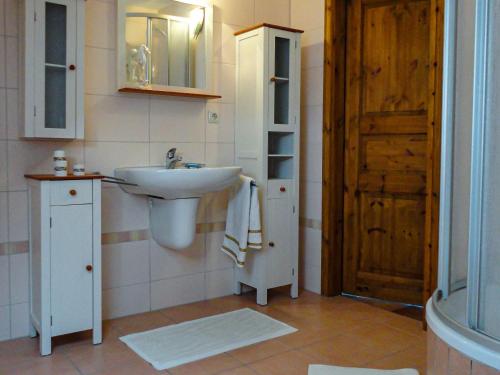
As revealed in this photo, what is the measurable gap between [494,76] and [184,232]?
1.89 m

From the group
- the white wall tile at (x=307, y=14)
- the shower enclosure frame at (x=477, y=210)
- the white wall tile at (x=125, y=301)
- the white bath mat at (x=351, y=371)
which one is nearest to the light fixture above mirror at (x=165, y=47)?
the white wall tile at (x=307, y=14)

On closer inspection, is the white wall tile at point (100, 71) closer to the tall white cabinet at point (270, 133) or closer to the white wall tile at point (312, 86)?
the tall white cabinet at point (270, 133)

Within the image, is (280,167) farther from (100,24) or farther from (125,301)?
(100,24)

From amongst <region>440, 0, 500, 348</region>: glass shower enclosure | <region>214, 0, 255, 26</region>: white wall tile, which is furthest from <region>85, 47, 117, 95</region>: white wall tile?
<region>440, 0, 500, 348</region>: glass shower enclosure

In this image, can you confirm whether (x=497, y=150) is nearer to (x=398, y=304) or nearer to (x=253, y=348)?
(x=253, y=348)

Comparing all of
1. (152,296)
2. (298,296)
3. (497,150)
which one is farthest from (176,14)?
(497,150)

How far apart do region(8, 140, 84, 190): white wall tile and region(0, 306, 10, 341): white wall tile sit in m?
0.62

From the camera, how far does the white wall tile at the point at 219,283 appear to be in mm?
3375

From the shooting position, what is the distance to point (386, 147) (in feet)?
10.8

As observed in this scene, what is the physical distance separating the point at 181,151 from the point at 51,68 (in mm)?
941

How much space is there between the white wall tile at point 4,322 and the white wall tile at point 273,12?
236cm

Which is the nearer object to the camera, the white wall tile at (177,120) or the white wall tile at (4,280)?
the white wall tile at (4,280)

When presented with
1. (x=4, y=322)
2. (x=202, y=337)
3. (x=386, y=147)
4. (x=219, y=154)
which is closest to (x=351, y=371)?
(x=202, y=337)

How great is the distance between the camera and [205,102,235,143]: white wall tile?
332 cm
